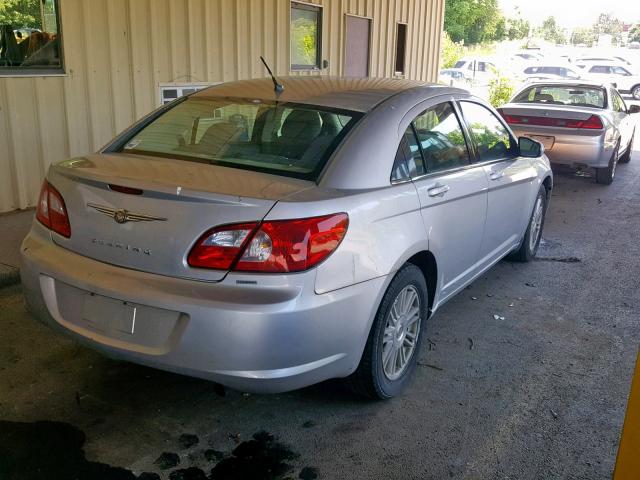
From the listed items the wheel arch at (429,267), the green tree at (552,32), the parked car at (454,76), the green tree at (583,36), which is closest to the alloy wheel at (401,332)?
the wheel arch at (429,267)

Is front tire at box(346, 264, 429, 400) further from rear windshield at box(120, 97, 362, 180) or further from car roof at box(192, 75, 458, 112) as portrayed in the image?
car roof at box(192, 75, 458, 112)

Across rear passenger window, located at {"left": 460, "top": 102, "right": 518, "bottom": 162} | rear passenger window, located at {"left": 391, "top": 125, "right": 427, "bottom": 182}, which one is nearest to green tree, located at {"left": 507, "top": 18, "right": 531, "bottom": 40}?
rear passenger window, located at {"left": 460, "top": 102, "right": 518, "bottom": 162}

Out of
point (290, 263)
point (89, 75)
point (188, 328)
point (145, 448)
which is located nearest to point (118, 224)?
point (188, 328)

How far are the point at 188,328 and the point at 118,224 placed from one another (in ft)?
1.90

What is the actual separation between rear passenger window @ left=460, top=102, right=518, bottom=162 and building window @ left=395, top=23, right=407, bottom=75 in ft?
29.6

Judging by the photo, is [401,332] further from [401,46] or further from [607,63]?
[607,63]

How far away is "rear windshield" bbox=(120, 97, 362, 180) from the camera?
329 cm

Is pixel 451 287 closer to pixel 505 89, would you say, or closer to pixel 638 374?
pixel 638 374

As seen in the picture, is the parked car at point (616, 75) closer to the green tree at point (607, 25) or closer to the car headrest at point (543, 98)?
the car headrest at point (543, 98)

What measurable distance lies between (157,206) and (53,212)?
2.33ft

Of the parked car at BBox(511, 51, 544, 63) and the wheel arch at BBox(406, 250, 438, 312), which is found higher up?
the parked car at BBox(511, 51, 544, 63)

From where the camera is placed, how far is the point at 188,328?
8.97 ft

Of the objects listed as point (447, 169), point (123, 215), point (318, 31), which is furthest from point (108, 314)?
point (318, 31)

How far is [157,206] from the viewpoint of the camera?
2.83 meters
